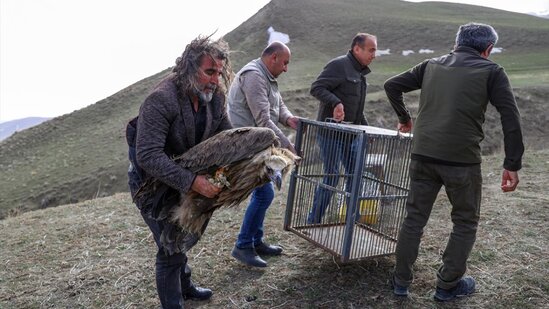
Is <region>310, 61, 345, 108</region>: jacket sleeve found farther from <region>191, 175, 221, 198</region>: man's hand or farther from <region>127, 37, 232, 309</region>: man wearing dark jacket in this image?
<region>191, 175, 221, 198</region>: man's hand

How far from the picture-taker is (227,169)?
2846mm

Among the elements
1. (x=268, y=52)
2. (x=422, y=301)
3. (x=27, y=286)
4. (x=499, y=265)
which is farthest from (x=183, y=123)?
(x=499, y=265)

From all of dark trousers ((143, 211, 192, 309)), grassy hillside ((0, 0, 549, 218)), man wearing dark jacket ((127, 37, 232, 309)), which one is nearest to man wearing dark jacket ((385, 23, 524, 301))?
man wearing dark jacket ((127, 37, 232, 309))

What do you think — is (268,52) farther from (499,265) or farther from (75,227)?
(75,227)

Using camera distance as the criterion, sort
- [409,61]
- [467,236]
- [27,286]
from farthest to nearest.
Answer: [409,61] → [27,286] → [467,236]

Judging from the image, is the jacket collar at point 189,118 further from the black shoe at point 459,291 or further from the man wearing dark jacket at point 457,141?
the black shoe at point 459,291

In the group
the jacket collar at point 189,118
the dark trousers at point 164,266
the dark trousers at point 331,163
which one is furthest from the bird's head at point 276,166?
the dark trousers at point 331,163

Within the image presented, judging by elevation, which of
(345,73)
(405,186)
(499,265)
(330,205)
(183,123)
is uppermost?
(345,73)

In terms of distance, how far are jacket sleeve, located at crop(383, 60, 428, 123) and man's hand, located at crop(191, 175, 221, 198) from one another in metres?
1.81

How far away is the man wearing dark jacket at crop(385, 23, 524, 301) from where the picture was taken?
323cm

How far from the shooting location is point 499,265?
4195 mm

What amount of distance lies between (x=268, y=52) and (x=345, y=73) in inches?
45.5

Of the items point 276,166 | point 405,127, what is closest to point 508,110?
point 405,127

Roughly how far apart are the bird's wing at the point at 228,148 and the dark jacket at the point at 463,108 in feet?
4.14
